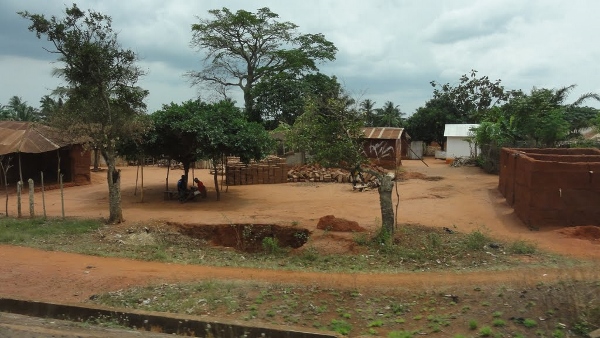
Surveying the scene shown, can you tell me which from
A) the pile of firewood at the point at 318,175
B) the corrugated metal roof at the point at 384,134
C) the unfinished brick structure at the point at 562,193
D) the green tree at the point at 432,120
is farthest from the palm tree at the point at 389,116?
the unfinished brick structure at the point at 562,193

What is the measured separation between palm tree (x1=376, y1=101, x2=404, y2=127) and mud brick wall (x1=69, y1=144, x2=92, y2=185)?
35163 mm

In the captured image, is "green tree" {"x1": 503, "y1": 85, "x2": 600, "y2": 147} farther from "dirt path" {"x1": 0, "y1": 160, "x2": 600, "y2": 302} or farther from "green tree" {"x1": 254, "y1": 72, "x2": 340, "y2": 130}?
"green tree" {"x1": 254, "y1": 72, "x2": 340, "y2": 130}

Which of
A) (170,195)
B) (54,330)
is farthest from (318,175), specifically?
(54,330)

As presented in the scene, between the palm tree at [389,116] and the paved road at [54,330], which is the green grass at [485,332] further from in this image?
the palm tree at [389,116]

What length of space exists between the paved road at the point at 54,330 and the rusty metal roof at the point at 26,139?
58.5ft

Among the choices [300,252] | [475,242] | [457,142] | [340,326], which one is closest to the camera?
[340,326]

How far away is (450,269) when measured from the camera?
1016cm

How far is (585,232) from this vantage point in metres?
12.4

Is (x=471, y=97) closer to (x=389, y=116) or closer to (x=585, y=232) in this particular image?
(x=389, y=116)

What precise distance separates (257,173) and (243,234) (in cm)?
1219

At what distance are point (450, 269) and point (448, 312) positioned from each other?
4018 mm

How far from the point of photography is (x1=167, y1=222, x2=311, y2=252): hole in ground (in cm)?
1414

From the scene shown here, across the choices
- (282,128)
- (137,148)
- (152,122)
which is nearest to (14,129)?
(137,148)

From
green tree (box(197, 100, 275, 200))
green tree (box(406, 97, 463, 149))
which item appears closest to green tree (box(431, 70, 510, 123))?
green tree (box(406, 97, 463, 149))
